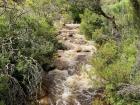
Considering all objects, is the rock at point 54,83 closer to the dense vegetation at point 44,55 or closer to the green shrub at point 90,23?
the dense vegetation at point 44,55

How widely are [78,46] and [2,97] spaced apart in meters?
7.27

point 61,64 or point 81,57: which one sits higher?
point 81,57

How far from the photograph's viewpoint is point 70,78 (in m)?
14.8

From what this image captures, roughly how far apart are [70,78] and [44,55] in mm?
1283

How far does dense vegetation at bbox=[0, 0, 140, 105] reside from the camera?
12.0 meters

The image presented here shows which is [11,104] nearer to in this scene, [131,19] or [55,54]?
[55,54]

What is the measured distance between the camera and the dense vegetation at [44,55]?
472 inches

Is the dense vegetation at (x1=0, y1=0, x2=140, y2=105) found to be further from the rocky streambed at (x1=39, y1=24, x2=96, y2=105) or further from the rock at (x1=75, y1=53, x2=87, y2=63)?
the rock at (x1=75, y1=53, x2=87, y2=63)

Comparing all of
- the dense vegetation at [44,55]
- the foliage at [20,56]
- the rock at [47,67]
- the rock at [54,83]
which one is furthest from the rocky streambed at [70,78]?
the foliage at [20,56]

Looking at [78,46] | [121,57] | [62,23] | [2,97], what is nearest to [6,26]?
[2,97]

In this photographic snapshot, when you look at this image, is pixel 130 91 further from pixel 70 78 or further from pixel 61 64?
pixel 61 64

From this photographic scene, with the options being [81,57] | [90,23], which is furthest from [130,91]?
[90,23]

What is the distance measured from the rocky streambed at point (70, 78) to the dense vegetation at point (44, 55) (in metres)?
0.46

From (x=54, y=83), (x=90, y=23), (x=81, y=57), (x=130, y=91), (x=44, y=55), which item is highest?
(x=90, y=23)
